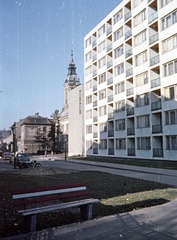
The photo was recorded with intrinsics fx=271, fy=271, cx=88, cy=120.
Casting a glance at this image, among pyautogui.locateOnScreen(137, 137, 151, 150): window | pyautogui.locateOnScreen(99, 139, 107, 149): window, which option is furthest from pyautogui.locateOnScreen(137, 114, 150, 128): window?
pyautogui.locateOnScreen(99, 139, 107, 149): window

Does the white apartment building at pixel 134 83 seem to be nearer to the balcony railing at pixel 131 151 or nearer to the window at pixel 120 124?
the window at pixel 120 124

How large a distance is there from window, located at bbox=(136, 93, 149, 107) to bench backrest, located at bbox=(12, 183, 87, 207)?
26.1 m

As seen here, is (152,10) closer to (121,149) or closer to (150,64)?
(150,64)

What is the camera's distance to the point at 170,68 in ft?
93.6

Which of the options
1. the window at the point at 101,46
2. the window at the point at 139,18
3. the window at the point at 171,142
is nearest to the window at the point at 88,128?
the window at the point at 101,46

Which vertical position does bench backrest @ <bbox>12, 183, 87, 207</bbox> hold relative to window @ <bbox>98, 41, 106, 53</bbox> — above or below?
below

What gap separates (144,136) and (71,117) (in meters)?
28.3

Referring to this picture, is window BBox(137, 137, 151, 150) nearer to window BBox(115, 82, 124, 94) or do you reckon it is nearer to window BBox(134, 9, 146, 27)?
window BBox(115, 82, 124, 94)

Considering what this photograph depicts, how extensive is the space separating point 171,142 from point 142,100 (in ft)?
23.4

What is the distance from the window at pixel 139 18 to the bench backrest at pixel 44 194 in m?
30.6

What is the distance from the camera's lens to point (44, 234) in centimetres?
558

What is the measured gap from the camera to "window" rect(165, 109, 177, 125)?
2759cm

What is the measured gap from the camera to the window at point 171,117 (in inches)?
1086

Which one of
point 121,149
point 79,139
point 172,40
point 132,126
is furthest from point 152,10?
point 79,139
